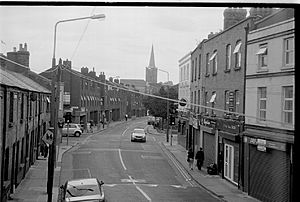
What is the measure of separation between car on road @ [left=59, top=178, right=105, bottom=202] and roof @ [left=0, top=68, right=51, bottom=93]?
23.8 inches

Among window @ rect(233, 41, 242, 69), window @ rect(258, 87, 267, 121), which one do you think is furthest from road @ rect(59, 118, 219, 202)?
window @ rect(233, 41, 242, 69)

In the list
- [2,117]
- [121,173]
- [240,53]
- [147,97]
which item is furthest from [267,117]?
[2,117]

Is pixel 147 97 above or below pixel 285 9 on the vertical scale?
below

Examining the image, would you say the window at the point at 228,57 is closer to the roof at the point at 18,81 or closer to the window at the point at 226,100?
Result: the window at the point at 226,100

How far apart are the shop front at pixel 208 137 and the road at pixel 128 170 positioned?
247 mm

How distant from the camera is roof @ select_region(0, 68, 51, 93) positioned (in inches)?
77.5

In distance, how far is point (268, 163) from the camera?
7.15 ft

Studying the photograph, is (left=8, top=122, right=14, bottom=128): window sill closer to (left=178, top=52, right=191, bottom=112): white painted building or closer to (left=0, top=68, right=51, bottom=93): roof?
(left=0, top=68, right=51, bottom=93): roof

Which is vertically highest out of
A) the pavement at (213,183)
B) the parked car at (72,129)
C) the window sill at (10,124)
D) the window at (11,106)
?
the window at (11,106)

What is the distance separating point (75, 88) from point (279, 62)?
126 cm

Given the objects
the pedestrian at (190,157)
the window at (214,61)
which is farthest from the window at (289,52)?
the pedestrian at (190,157)

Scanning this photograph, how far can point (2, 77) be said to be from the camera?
1.95 m

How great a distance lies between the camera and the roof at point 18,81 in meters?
1.97

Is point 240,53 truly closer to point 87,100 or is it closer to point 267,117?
point 267,117
